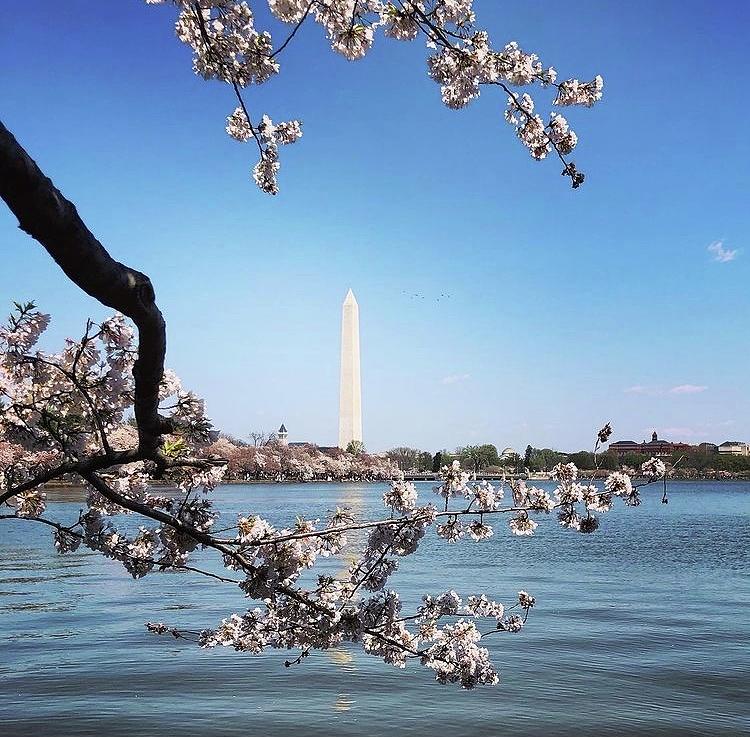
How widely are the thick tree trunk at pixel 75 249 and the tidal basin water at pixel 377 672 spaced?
7.96 metres

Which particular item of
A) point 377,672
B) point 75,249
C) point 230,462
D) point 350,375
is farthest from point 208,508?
point 350,375

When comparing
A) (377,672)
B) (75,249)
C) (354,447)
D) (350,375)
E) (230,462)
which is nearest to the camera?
(75,249)

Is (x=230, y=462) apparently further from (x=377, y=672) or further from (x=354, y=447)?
(x=354, y=447)

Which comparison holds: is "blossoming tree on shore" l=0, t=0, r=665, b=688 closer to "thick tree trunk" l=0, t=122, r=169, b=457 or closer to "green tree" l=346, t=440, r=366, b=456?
"thick tree trunk" l=0, t=122, r=169, b=457

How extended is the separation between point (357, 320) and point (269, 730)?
9150 centimetres

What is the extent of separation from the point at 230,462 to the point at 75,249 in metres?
2.01

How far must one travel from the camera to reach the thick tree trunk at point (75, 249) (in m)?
2.27

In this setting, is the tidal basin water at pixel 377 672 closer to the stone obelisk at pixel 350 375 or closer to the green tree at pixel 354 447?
the stone obelisk at pixel 350 375

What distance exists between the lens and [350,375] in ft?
331

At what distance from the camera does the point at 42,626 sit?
16.0 meters

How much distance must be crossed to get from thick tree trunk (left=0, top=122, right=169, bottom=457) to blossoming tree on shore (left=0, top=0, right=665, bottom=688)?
0.9 inches

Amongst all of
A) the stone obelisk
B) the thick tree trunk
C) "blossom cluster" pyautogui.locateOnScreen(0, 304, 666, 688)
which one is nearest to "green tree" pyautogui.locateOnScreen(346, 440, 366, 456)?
the stone obelisk

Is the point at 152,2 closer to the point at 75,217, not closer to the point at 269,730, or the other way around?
the point at 75,217

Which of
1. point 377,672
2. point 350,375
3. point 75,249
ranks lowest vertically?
point 377,672
